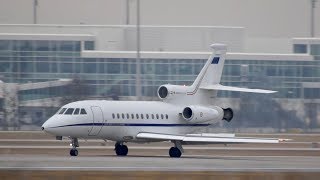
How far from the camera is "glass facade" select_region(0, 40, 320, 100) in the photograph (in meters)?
139

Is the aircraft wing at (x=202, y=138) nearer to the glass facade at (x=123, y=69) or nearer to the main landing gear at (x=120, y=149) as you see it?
the main landing gear at (x=120, y=149)

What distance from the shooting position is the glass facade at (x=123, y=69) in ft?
455

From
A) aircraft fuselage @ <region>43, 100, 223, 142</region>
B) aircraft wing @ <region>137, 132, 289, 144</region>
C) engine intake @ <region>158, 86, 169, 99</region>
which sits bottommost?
aircraft wing @ <region>137, 132, 289, 144</region>

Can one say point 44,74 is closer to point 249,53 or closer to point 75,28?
point 75,28

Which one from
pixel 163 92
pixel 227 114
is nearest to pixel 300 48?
pixel 227 114

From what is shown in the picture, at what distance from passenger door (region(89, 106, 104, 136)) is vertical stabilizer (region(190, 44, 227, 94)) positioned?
746 centimetres

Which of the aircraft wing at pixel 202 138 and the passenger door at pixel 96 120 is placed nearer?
the aircraft wing at pixel 202 138

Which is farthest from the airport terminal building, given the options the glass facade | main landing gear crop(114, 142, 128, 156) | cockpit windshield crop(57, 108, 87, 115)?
cockpit windshield crop(57, 108, 87, 115)

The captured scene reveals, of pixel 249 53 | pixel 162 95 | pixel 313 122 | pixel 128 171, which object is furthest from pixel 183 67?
pixel 128 171

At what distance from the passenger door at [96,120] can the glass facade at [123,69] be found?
78.2 meters

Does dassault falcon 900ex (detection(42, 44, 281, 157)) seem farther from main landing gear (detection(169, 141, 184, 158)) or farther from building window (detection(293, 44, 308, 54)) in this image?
building window (detection(293, 44, 308, 54))

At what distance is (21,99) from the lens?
12088 centimetres

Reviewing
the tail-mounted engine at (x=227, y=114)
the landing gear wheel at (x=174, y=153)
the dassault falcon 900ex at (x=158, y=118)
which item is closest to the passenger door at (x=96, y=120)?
the dassault falcon 900ex at (x=158, y=118)

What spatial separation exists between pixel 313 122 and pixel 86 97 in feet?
84.5
